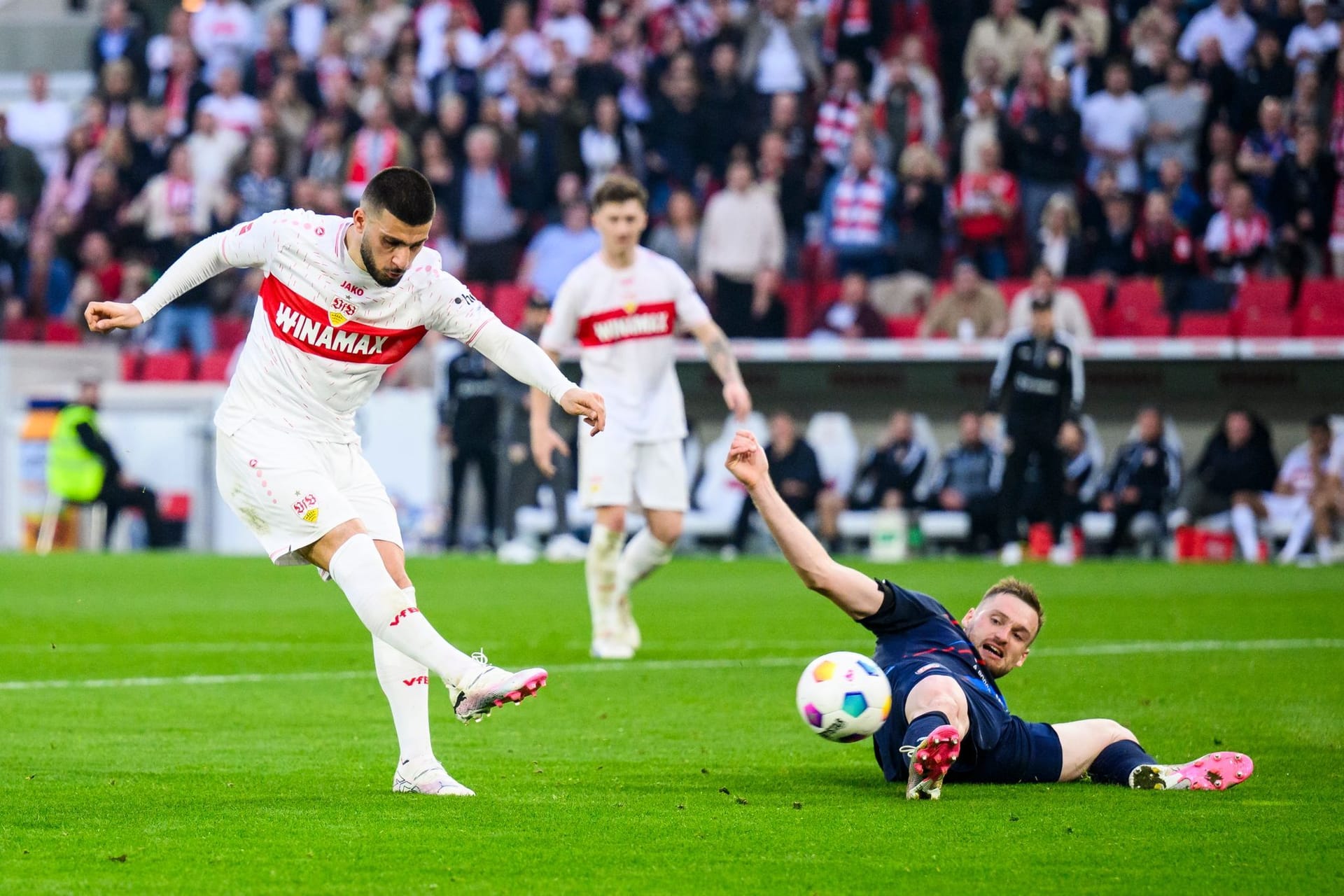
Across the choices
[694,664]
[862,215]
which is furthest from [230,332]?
[694,664]

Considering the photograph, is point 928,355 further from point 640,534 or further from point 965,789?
point 965,789

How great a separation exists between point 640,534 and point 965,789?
17.3ft

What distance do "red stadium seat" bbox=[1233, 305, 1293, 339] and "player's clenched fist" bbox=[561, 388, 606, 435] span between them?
49.1 ft

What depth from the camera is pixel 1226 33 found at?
21.6m

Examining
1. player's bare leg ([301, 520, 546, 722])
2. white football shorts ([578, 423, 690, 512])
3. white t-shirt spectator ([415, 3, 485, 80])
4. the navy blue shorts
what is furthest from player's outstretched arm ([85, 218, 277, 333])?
white t-shirt spectator ([415, 3, 485, 80])

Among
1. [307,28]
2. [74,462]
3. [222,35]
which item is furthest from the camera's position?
[307,28]

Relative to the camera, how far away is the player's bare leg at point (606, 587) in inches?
439

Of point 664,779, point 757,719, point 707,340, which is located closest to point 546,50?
point 707,340

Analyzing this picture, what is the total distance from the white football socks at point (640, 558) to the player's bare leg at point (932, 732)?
5.23 m

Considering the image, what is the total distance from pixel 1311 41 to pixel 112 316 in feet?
57.7

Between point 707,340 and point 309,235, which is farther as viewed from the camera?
point 707,340

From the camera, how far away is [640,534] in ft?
37.4

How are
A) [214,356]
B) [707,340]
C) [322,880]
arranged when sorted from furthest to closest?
[214,356], [707,340], [322,880]

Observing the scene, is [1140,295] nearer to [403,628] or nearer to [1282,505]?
[1282,505]
